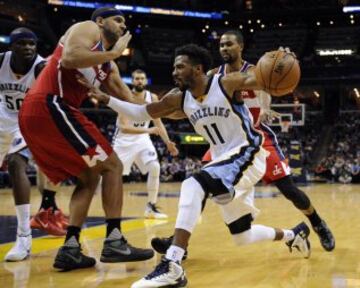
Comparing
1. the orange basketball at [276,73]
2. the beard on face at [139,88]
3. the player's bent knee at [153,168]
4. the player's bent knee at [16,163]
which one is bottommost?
the player's bent knee at [153,168]

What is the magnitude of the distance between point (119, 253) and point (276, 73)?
1513 millimetres

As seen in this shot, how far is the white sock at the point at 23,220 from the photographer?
4070mm

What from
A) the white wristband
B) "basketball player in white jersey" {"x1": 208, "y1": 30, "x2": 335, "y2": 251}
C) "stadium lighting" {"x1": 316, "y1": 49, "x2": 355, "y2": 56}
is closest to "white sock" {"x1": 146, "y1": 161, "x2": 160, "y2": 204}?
"basketball player in white jersey" {"x1": 208, "y1": 30, "x2": 335, "y2": 251}

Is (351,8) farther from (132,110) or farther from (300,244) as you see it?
(132,110)

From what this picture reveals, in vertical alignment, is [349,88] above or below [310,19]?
below

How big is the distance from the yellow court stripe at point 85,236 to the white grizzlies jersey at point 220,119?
1.69m

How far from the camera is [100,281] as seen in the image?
10.4ft

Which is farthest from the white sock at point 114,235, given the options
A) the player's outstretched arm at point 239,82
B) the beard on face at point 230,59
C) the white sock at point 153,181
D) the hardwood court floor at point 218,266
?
the white sock at point 153,181

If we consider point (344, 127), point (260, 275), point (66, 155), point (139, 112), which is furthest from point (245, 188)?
point (344, 127)

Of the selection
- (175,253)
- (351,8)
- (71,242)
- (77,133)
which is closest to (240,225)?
(175,253)

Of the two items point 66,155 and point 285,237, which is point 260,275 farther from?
point 66,155

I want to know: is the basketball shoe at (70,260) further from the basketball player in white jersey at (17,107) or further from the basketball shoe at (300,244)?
the basketball shoe at (300,244)

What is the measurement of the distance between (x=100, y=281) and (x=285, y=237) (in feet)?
4.98

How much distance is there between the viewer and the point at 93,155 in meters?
3.54
